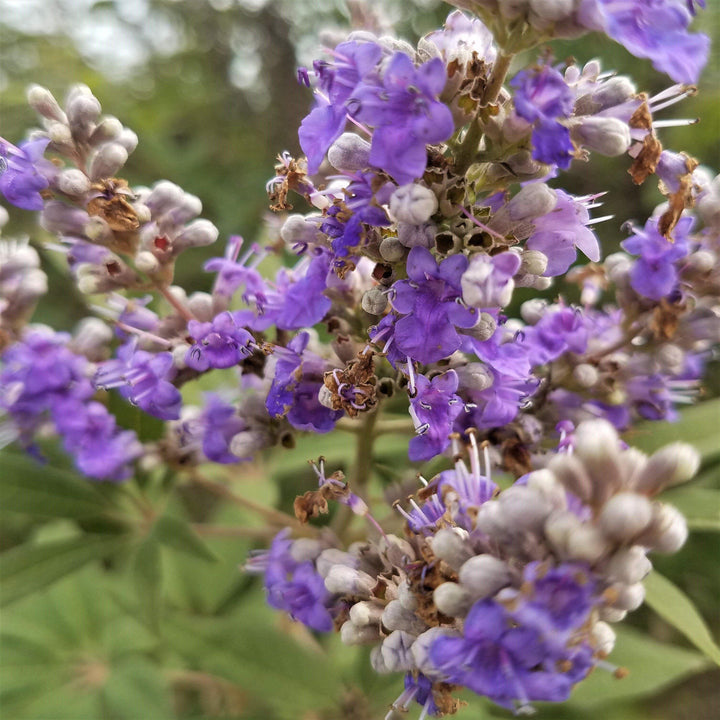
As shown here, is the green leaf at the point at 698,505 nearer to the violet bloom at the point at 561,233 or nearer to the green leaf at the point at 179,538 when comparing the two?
the violet bloom at the point at 561,233

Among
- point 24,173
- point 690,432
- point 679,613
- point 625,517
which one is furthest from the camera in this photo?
point 690,432

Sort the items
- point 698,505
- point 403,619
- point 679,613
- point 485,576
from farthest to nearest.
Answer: point 698,505, point 679,613, point 403,619, point 485,576

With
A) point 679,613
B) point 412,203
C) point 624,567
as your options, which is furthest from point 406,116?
point 679,613

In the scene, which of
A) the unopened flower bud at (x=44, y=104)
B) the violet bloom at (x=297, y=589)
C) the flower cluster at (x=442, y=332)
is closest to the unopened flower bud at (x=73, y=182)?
the flower cluster at (x=442, y=332)

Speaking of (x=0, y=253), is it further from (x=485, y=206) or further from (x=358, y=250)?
(x=485, y=206)

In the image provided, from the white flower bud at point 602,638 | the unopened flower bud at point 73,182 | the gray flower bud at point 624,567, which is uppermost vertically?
the unopened flower bud at point 73,182

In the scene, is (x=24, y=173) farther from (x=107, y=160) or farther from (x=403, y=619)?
(x=403, y=619)

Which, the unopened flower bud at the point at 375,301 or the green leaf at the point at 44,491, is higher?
the unopened flower bud at the point at 375,301
